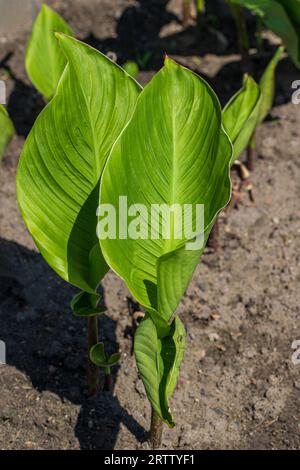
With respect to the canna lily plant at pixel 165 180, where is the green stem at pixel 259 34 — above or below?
below

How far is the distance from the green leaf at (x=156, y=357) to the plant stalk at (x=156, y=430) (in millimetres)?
130

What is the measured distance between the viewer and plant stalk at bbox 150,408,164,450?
163 centimetres

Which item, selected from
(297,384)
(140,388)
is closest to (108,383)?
(140,388)

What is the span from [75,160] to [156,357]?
1.23ft

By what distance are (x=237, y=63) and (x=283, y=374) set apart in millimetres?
1251

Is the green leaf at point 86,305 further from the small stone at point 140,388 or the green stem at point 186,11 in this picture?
the green stem at point 186,11

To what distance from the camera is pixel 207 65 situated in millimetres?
2783

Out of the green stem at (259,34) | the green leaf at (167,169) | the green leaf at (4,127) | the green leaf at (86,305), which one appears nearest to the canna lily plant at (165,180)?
the green leaf at (167,169)

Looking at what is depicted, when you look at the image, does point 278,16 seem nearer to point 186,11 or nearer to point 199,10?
point 199,10

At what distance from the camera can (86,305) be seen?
159 cm

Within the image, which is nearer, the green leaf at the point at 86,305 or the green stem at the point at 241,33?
the green leaf at the point at 86,305

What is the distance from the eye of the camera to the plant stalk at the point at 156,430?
5.35ft

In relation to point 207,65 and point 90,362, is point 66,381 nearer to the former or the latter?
point 90,362

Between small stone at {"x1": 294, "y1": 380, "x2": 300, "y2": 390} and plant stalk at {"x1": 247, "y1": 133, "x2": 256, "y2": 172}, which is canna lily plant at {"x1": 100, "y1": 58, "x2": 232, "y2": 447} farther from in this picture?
plant stalk at {"x1": 247, "y1": 133, "x2": 256, "y2": 172}
